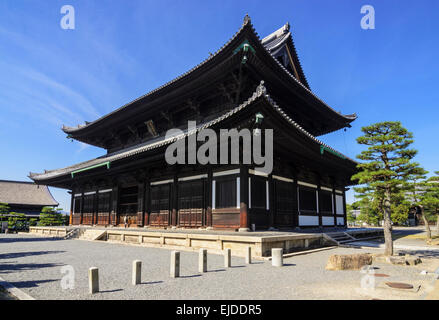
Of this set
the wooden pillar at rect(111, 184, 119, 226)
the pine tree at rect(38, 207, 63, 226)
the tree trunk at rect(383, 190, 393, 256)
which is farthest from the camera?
the pine tree at rect(38, 207, 63, 226)

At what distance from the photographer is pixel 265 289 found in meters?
5.59

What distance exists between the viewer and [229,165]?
1341 centimetres

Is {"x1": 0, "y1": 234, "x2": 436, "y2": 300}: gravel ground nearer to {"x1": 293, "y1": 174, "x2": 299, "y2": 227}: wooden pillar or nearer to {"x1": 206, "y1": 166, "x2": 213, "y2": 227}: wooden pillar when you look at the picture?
{"x1": 206, "y1": 166, "x2": 213, "y2": 227}: wooden pillar

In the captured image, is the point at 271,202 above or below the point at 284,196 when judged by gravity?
below

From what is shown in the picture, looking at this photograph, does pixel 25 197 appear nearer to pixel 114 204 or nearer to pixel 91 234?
pixel 114 204

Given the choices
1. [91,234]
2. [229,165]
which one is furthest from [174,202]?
[91,234]

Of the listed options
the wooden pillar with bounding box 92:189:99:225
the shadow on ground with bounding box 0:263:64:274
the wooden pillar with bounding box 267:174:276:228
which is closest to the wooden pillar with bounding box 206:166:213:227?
the wooden pillar with bounding box 267:174:276:228

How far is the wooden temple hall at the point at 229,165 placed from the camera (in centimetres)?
1269

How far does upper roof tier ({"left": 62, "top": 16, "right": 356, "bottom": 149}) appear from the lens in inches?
518

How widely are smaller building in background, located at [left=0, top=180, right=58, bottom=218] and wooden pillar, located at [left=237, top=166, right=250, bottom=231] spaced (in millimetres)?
39069

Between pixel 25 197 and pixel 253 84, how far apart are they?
139 ft

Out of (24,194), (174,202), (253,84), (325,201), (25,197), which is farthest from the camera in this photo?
(24,194)
